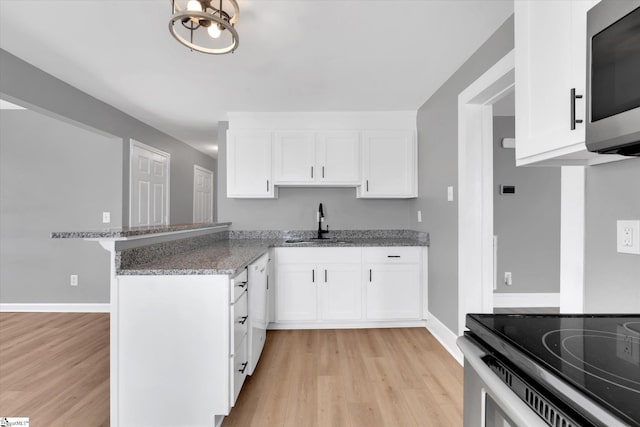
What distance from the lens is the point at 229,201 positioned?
3.80 metres

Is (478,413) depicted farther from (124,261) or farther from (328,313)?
(328,313)

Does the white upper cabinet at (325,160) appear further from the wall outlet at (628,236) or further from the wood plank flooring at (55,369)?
the wall outlet at (628,236)

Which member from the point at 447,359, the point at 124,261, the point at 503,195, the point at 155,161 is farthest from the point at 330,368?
the point at 155,161

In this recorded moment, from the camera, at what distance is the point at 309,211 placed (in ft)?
12.6

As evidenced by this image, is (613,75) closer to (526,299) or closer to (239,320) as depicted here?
(239,320)

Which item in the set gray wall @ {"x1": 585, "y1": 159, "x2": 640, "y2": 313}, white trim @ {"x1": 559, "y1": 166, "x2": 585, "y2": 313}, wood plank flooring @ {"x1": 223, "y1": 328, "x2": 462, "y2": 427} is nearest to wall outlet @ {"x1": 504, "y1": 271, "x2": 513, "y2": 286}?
wood plank flooring @ {"x1": 223, "y1": 328, "x2": 462, "y2": 427}

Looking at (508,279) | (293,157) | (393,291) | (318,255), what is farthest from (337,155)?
(508,279)

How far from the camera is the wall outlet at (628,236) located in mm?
1099

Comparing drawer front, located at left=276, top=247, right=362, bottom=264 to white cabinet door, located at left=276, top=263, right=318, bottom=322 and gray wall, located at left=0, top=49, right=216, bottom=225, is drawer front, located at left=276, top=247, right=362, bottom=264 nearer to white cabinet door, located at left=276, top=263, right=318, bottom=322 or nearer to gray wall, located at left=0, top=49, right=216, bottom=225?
white cabinet door, located at left=276, top=263, right=318, bottom=322

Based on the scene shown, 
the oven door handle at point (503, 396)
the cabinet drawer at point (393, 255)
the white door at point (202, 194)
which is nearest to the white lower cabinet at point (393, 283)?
the cabinet drawer at point (393, 255)

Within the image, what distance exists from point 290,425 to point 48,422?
54.3 inches

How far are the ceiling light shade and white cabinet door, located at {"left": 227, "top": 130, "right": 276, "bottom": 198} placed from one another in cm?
140

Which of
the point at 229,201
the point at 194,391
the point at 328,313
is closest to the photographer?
the point at 194,391

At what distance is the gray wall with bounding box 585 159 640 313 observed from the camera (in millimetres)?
1127
